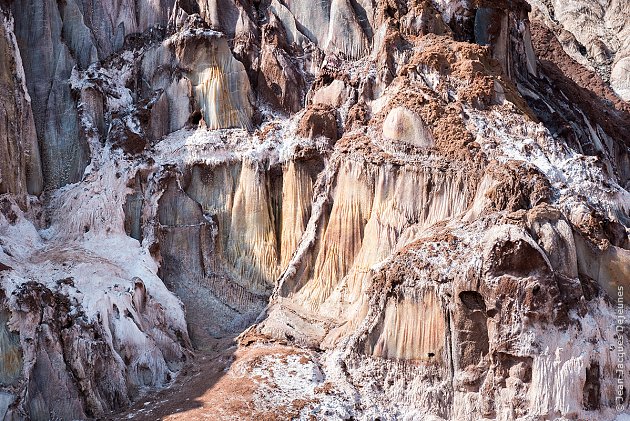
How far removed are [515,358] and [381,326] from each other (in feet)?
11.0

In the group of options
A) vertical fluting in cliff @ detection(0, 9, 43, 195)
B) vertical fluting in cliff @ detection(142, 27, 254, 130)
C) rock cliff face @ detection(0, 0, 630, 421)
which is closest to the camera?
rock cliff face @ detection(0, 0, 630, 421)

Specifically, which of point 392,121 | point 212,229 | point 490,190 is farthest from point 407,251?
point 212,229

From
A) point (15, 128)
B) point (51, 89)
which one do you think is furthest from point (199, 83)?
point (15, 128)

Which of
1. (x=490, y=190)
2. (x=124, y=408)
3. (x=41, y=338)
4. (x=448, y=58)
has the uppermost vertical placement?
(x=448, y=58)

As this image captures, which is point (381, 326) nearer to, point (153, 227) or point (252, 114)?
point (153, 227)

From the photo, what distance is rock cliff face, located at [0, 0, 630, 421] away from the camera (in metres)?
21.4

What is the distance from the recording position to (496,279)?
21562 millimetres

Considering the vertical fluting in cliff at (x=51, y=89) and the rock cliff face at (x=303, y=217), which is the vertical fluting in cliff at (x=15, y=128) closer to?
the rock cliff face at (x=303, y=217)

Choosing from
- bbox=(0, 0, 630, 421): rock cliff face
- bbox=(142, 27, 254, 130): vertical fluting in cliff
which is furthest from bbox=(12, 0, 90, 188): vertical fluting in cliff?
bbox=(142, 27, 254, 130): vertical fluting in cliff

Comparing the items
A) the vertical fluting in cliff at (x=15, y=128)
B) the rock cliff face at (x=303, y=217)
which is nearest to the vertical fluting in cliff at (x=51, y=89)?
the rock cliff face at (x=303, y=217)

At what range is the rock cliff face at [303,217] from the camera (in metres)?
21.4

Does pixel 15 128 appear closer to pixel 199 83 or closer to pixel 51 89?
pixel 51 89

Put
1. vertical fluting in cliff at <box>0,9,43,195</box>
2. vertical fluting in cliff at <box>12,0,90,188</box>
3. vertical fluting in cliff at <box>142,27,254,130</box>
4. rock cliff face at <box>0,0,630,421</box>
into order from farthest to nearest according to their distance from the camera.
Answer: vertical fluting in cliff at <box>142,27,254,130</box> < vertical fluting in cliff at <box>12,0,90,188</box> < vertical fluting in cliff at <box>0,9,43,195</box> < rock cliff face at <box>0,0,630,421</box>

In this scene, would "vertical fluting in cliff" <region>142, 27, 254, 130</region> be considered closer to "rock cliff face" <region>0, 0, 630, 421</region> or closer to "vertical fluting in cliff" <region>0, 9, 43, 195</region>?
"rock cliff face" <region>0, 0, 630, 421</region>
